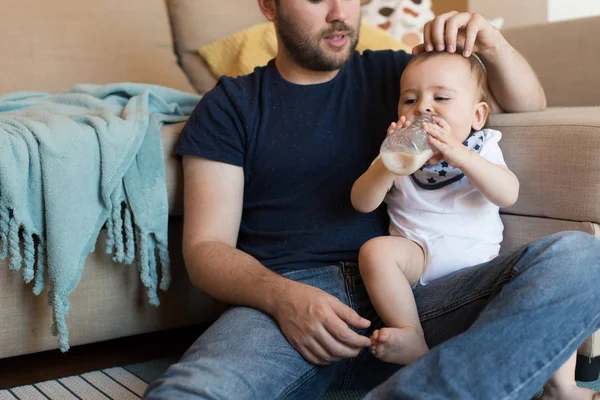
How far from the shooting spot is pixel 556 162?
1025 millimetres

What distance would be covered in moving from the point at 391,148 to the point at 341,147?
0.78 feet

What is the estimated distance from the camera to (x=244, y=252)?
1084 millimetres

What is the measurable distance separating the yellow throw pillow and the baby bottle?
2.82 feet

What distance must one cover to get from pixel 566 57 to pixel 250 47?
0.89 metres

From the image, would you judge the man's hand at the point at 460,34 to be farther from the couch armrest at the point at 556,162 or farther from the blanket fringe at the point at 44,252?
the blanket fringe at the point at 44,252

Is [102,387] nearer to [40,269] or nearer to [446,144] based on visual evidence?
[40,269]

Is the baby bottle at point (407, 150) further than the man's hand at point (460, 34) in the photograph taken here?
No

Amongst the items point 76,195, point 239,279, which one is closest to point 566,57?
point 239,279

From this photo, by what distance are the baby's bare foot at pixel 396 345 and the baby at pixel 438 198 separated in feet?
0.10

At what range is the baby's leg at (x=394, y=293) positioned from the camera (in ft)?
2.91

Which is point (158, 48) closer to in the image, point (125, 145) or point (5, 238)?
point (125, 145)

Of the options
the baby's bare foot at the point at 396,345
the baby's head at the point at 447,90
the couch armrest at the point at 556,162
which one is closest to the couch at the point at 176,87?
the couch armrest at the point at 556,162

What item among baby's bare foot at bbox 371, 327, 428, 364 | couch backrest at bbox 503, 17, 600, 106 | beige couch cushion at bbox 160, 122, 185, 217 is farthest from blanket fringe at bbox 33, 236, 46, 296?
couch backrest at bbox 503, 17, 600, 106

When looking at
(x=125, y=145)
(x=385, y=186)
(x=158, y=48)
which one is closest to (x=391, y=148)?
(x=385, y=186)
